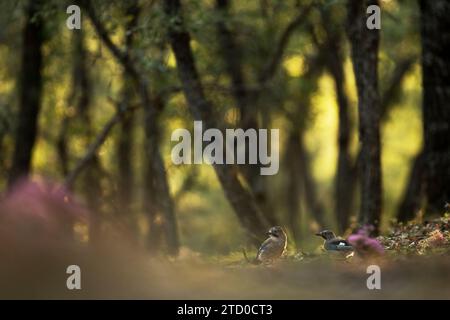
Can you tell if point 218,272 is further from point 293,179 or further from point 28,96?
point 293,179

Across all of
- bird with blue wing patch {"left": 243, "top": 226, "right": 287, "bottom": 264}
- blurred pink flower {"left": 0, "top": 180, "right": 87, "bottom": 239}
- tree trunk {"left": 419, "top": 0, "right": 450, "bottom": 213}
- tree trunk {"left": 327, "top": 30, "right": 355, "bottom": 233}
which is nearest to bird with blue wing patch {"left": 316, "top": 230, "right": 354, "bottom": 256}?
bird with blue wing patch {"left": 243, "top": 226, "right": 287, "bottom": 264}

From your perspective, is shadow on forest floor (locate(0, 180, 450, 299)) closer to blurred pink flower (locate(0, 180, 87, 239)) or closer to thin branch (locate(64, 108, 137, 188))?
blurred pink flower (locate(0, 180, 87, 239))

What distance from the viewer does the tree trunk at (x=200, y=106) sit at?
57.2ft

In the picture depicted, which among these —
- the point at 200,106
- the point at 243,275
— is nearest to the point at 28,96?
the point at 200,106

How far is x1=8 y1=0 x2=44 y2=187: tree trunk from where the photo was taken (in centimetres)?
2286

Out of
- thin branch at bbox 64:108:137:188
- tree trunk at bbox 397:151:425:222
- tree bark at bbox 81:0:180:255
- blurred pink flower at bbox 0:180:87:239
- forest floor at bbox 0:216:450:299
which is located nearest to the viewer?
forest floor at bbox 0:216:450:299

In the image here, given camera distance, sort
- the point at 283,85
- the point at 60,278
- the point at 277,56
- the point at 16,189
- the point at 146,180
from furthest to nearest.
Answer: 1. the point at 146,180
2. the point at 283,85
3. the point at 277,56
4. the point at 16,189
5. the point at 60,278

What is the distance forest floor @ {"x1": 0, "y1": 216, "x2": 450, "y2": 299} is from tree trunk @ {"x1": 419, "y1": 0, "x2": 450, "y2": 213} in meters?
2.27

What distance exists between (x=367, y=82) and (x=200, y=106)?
3358 millimetres

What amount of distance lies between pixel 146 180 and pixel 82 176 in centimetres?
747

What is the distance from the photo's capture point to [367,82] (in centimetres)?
1670

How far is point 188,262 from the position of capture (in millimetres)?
15211
